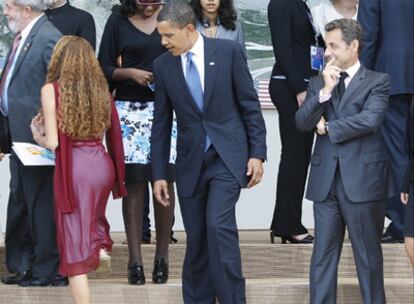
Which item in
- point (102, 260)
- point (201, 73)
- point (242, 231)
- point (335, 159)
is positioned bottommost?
point (242, 231)

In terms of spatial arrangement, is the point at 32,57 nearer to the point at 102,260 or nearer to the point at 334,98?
the point at 102,260

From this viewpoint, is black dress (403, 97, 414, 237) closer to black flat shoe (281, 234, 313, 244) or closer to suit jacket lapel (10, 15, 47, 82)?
black flat shoe (281, 234, 313, 244)

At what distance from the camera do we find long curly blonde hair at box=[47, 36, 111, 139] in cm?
801

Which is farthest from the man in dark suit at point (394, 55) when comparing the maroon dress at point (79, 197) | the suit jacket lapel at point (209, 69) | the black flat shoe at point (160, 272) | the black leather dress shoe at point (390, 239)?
the maroon dress at point (79, 197)

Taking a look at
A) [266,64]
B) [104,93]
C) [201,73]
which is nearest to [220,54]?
[201,73]

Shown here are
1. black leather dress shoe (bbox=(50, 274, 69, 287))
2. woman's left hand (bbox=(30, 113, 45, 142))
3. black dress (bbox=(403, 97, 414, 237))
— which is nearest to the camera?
black dress (bbox=(403, 97, 414, 237))

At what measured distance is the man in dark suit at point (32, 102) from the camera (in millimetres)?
8516

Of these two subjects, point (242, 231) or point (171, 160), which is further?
point (242, 231)

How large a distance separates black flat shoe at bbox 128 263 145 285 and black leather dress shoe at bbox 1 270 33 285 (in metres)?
0.62

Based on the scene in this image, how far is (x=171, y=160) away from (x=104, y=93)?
780mm

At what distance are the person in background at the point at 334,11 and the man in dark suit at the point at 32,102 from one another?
1.73 meters

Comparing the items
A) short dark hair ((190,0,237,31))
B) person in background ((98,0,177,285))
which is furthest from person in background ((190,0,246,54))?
person in background ((98,0,177,285))

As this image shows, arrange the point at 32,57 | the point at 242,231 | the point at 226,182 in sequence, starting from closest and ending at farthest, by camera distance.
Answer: the point at 226,182 → the point at 32,57 → the point at 242,231

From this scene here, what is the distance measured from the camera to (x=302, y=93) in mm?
9023
